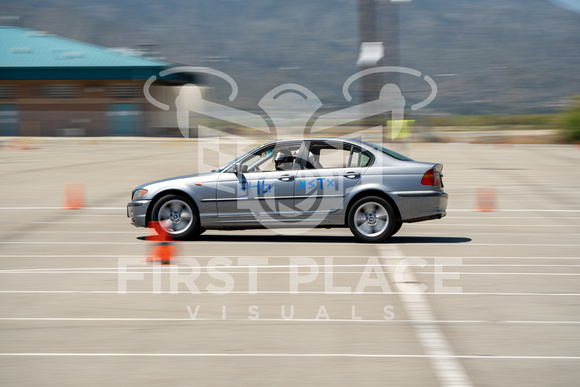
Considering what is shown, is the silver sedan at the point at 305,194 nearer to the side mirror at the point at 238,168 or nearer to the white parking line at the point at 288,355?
the side mirror at the point at 238,168

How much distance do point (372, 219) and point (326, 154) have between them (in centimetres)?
125

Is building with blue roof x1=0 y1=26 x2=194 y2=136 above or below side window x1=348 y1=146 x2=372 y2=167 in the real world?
above

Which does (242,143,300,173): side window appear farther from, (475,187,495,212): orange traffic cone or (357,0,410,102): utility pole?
(357,0,410,102): utility pole

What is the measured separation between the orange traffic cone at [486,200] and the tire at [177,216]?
736 cm

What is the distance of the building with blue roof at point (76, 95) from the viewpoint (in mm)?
60281

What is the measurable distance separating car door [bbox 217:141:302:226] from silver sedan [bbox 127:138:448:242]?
1cm

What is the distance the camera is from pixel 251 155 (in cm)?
1180

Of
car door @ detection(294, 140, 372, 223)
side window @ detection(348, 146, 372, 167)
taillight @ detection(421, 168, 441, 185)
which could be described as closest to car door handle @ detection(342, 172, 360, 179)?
car door @ detection(294, 140, 372, 223)

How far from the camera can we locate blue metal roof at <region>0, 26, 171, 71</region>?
201 ft

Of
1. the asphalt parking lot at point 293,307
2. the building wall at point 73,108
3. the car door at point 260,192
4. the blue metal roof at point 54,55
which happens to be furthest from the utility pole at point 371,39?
the car door at point 260,192

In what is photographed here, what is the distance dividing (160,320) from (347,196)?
5158mm

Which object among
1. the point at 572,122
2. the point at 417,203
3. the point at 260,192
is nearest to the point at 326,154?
the point at 260,192

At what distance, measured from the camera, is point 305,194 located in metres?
11.5

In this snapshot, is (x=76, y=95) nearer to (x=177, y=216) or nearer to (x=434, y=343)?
(x=177, y=216)
